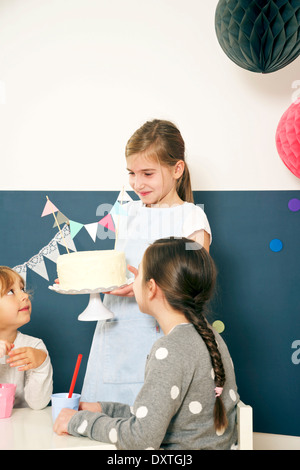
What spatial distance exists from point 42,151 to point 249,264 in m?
0.99

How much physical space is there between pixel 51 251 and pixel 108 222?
0.91ft

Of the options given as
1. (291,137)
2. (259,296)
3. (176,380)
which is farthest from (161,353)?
(259,296)

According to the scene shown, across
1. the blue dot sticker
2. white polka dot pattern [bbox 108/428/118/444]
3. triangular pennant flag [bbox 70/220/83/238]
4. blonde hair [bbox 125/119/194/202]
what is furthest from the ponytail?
triangular pennant flag [bbox 70/220/83/238]

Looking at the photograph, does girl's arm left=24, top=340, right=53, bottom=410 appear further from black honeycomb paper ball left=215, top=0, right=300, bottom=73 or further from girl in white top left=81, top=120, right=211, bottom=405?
black honeycomb paper ball left=215, top=0, right=300, bottom=73

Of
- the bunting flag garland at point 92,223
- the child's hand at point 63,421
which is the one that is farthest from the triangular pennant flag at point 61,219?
the child's hand at point 63,421

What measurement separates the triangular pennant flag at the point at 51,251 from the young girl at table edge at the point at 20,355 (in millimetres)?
682

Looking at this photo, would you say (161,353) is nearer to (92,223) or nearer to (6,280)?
(6,280)

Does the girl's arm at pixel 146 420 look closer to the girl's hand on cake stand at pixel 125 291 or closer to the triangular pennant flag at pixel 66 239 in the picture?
the girl's hand on cake stand at pixel 125 291

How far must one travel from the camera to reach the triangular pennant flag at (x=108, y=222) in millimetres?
2170

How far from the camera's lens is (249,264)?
2129 mm

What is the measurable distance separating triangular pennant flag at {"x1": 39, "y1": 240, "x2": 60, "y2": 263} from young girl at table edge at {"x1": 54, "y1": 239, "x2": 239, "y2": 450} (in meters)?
1.00

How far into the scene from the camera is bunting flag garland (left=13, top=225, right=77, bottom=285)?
7.27 feet

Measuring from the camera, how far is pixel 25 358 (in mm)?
1315
